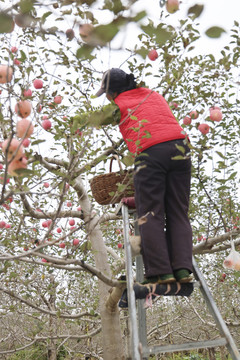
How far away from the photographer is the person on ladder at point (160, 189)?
182cm

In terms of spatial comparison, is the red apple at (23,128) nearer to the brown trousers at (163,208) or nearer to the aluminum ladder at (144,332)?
the brown trousers at (163,208)

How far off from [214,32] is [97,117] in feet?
1.94

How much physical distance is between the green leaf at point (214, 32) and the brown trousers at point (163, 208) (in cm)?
111

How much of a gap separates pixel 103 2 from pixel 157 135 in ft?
3.25

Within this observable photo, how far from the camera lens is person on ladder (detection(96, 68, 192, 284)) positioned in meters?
1.82

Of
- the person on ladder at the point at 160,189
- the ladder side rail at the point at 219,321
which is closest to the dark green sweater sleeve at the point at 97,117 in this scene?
the person on ladder at the point at 160,189

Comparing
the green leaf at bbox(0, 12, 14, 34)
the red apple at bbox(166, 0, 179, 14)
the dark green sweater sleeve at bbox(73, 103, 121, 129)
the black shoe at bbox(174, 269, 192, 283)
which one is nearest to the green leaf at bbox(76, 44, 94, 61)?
the green leaf at bbox(0, 12, 14, 34)

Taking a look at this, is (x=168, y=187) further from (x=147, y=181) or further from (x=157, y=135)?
(x=157, y=135)

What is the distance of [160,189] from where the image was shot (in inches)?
76.3

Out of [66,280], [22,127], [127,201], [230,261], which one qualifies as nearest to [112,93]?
[127,201]

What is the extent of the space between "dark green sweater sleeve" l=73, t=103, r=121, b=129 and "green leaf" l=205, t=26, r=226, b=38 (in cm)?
54

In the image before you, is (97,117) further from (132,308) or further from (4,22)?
(132,308)

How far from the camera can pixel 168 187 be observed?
2.04 m

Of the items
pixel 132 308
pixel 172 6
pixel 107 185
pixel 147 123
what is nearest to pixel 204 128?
pixel 147 123
